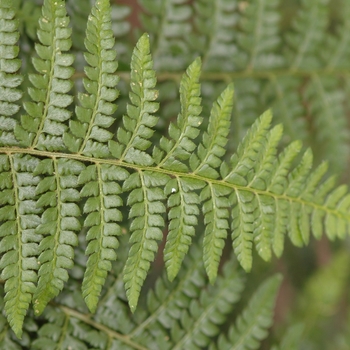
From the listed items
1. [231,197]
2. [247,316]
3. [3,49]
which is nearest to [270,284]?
[247,316]

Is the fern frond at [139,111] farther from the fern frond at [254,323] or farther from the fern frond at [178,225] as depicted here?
the fern frond at [254,323]

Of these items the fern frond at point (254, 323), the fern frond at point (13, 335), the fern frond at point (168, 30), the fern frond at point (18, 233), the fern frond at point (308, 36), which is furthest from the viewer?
the fern frond at point (308, 36)

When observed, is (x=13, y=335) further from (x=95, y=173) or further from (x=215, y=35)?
(x=215, y=35)

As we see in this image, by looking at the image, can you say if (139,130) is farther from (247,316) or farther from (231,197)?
(247,316)

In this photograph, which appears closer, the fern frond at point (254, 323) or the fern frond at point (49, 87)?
the fern frond at point (49, 87)

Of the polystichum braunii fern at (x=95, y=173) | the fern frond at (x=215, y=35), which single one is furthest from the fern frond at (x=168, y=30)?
the polystichum braunii fern at (x=95, y=173)
